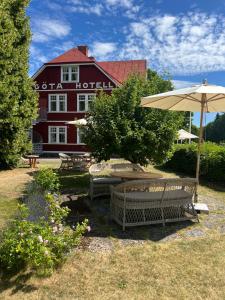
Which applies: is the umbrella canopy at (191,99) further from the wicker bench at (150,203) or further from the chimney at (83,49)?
the chimney at (83,49)

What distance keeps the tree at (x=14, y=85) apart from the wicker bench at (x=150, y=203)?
10.1 m

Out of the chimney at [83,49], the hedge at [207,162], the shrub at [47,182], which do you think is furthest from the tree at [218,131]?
the shrub at [47,182]

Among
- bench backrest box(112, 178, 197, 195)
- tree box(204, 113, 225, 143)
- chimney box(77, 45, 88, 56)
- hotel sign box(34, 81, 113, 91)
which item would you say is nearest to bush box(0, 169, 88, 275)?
bench backrest box(112, 178, 197, 195)

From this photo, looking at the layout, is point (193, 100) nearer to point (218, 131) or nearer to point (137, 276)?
point (137, 276)

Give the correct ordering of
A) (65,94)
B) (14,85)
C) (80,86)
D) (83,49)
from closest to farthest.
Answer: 1. (14,85)
2. (80,86)
3. (65,94)
4. (83,49)

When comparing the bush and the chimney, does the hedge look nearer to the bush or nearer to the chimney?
the bush

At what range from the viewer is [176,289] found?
4.78 m

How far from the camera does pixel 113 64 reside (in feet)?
121

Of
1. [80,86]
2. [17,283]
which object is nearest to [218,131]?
[80,86]

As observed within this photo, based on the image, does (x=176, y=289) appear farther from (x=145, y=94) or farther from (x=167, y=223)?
(x=145, y=94)

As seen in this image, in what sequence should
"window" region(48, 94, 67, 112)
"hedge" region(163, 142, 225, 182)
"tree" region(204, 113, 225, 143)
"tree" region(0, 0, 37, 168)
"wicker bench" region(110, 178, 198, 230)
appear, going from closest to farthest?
1. "wicker bench" region(110, 178, 198, 230)
2. "hedge" region(163, 142, 225, 182)
3. "tree" region(0, 0, 37, 168)
4. "window" region(48, 94, 67, 112)
5. "tree" region(204, 113, 225, 143)

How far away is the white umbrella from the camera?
807cm

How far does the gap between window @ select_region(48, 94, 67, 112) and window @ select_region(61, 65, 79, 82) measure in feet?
5.17

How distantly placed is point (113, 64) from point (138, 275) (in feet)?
110
